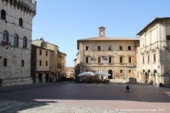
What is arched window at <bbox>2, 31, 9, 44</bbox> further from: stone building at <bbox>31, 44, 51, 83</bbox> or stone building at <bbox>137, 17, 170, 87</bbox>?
stone building at <bbox>137, 17, 170, 87</bbox>

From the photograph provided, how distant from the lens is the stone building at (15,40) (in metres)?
28.5

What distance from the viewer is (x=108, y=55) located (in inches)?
1875

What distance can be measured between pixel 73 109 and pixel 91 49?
36224 millimetres

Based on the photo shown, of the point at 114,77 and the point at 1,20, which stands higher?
the point at 1,20

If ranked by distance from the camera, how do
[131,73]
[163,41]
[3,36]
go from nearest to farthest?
[3,36]
[163,41]
[131,73]

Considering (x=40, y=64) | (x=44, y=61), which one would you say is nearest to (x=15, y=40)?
(x=40, y=64)

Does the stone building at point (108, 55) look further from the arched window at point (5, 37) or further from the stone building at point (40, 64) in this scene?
the arched window at point (5, 37)

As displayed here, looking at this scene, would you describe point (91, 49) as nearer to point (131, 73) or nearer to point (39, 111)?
point (131, 73)

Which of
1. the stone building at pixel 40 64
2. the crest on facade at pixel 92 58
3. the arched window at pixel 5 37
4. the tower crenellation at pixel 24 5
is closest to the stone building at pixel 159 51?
the crest on facade at pixel 92 58

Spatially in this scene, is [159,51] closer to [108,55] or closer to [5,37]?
[108,55]

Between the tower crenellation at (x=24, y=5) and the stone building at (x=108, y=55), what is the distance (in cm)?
1552

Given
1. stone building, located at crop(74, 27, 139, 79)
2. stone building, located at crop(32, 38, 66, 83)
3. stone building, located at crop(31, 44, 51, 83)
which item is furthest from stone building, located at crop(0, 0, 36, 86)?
stone building, located at crop(74, 27, 139, 79)

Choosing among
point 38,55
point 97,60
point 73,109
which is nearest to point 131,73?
point 97,60

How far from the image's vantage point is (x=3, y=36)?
2881 centimetres
